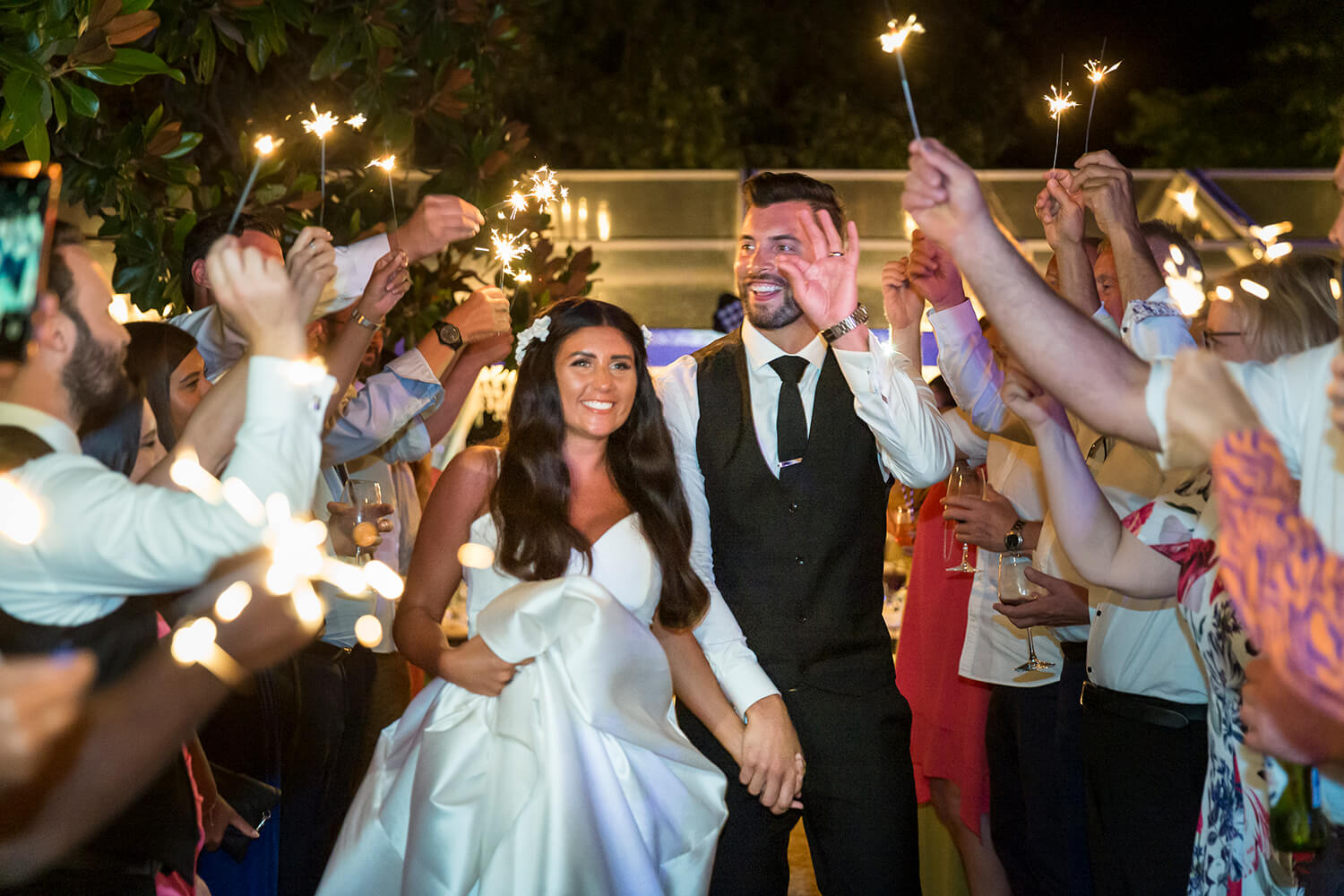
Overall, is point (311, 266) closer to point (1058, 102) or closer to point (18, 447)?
point (18, 447)

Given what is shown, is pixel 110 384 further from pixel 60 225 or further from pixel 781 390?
pixel 781 390

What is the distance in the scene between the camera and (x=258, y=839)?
3271 millimetres

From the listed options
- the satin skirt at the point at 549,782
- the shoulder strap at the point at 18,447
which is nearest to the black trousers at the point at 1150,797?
the satin skirt at the point at 549,782

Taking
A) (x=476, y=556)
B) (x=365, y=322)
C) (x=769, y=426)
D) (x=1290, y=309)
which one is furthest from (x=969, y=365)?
(x=365, y=322)

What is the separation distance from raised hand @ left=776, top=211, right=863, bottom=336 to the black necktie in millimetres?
149

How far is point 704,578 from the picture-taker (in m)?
2.88

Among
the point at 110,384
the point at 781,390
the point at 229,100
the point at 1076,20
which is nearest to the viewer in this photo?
the point at 110,384

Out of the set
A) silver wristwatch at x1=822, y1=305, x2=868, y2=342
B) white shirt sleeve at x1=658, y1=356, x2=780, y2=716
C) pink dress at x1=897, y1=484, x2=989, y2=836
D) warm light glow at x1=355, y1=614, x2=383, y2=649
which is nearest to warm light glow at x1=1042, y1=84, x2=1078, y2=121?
silver wristwatch at x1=822, y1=305, x2=868, y2=342

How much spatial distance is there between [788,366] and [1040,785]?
152 centimetres

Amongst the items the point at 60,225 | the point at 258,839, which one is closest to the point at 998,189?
the point at 258,839

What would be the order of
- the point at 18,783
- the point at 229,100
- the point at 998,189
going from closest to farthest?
the point at 18,783
the point at 229,100
the point at 998,189

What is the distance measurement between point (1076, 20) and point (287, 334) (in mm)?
18096

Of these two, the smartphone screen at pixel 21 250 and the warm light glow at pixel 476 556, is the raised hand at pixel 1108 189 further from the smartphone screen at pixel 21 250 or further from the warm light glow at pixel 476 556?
the smartphone screen at pixel 21 250

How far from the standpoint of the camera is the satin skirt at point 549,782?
2395 millimetres
